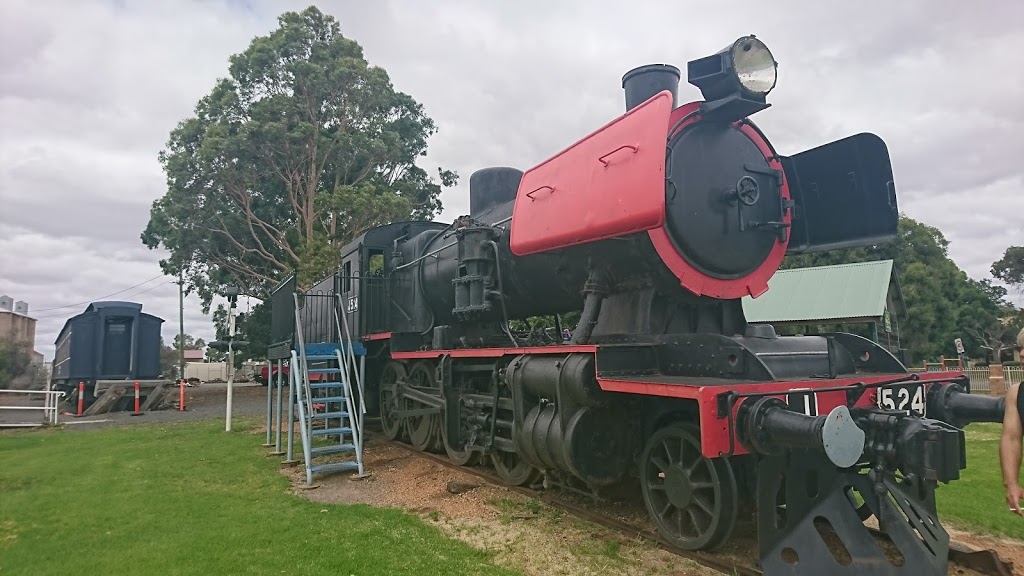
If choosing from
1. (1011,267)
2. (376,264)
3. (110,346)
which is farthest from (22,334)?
(1011,267)

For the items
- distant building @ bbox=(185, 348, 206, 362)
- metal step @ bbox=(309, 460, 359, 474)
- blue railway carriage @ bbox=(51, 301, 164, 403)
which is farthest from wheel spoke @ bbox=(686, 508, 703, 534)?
distant building @ bbox=(185, 348, 206, 362)

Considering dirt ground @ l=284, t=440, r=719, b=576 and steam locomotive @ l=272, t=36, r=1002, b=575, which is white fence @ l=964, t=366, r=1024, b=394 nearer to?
steam locomotive @ l=272, t=36, r=1002, b=575

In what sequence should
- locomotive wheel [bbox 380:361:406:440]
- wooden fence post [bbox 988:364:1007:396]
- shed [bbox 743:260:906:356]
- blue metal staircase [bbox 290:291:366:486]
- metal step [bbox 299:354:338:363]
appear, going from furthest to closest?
shed [bbox 743:260:906:356]
wooden fence post [bbox 988:364:1007:396]
locomotive wheel [bbox 380:361:406:440]
metal step [bbox 299:354:338:363]
blue metal staircase [bbox 290:291:366:486]

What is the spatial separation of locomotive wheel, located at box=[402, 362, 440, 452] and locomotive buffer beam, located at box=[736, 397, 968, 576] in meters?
5.17

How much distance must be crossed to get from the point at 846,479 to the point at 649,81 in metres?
3.36

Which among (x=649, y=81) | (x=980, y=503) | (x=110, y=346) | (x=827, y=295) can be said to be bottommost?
(x=980, y=503)

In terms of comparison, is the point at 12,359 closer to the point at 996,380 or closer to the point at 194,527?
the point at 194,527

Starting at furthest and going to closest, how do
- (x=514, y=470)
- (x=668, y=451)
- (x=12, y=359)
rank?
(x=12, y=359)
(x=514, y=470)
(x=668, y=451)

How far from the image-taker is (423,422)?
8891mm

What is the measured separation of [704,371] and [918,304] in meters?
29.7

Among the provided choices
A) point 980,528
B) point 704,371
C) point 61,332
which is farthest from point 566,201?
point 61,332

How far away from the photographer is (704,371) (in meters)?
4.32

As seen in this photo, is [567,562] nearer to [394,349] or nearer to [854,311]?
[394,349]

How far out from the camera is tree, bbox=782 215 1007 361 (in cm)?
2808
